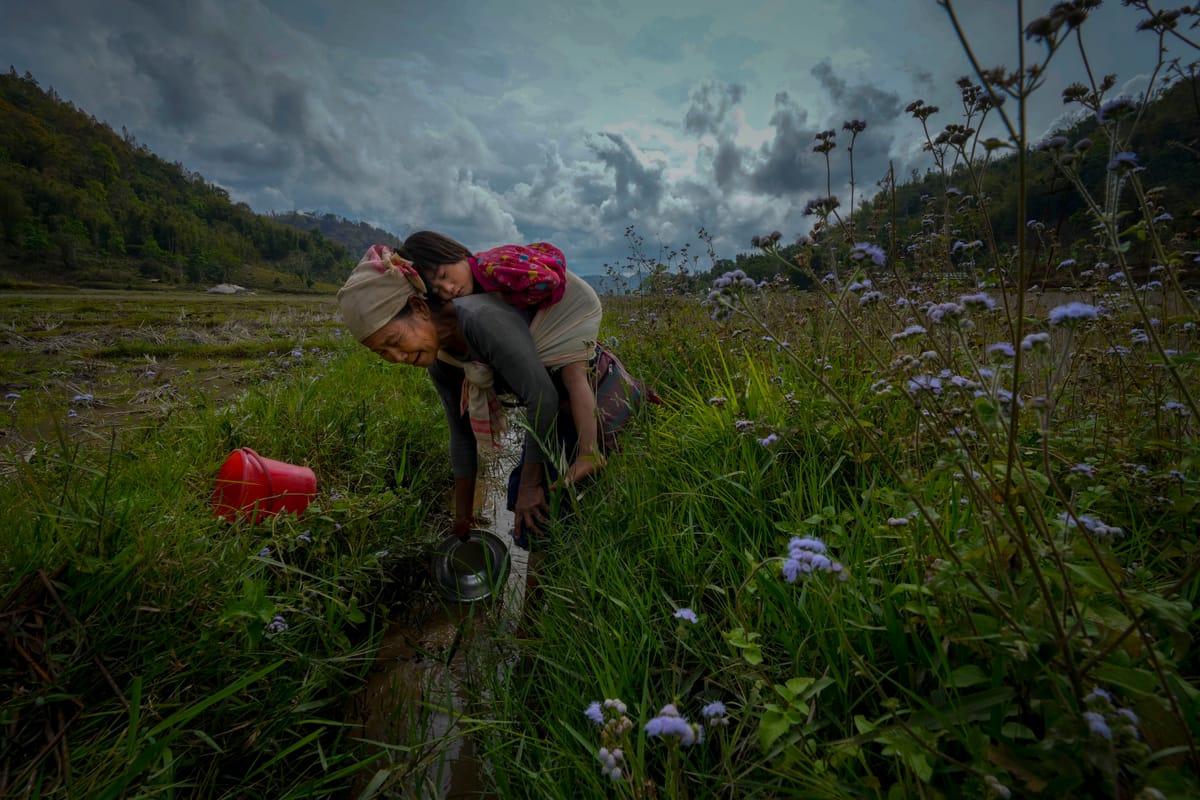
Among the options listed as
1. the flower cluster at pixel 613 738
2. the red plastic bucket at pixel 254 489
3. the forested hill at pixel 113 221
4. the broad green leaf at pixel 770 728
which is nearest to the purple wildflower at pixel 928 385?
the broad green leaf at pixel 770 728

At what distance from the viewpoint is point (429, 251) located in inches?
97.7

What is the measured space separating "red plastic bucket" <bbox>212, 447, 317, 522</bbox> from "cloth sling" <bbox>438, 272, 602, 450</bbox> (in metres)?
0.98

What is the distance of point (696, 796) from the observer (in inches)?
49.6

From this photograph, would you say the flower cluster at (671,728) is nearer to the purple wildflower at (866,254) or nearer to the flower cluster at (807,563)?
the flower cluster at (807,563)

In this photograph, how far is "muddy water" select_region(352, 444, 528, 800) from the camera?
173cm

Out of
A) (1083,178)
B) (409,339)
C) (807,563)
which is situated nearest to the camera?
(807,563)

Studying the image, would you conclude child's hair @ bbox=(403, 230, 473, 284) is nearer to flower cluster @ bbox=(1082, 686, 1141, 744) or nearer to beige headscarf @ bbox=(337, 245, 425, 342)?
beige headscarf @ bbox=(337, 245, 425, 342)

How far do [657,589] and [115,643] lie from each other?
70.0 inches

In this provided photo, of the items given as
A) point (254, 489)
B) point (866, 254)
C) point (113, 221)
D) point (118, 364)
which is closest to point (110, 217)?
point (113, 221)

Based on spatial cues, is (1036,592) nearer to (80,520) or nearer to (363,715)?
(363,715)

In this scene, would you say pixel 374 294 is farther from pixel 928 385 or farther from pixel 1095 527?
pixel 1095 527

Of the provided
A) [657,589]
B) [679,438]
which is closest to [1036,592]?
[657,589]

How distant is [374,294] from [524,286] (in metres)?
0.66

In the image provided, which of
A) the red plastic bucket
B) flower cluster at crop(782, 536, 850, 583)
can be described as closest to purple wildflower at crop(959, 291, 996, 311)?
flower cluster at crop(782, 536, 850, 583)
